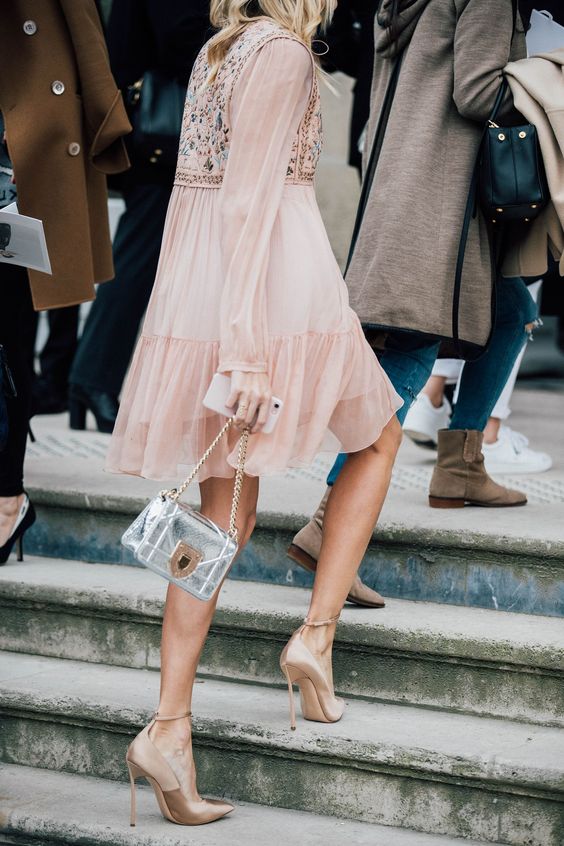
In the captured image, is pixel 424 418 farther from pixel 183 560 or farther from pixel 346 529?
pixel 183 560

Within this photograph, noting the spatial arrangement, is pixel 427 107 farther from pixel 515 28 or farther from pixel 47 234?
pixel 47 234

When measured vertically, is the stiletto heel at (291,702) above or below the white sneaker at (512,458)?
above

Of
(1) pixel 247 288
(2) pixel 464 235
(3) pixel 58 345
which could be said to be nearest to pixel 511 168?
(2) pixel 464 235

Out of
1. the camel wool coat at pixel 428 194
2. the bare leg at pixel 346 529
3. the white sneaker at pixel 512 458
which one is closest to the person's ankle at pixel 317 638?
the bare leg at pixel 346 529

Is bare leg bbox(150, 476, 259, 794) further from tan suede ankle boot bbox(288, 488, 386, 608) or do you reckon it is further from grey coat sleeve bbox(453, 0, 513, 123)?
grey coat sleeve bbox(453, 0, 513, 123)

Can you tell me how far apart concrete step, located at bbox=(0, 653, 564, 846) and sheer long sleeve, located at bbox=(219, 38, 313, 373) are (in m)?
0.94

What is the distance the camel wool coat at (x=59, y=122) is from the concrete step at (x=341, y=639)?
835 millimetres

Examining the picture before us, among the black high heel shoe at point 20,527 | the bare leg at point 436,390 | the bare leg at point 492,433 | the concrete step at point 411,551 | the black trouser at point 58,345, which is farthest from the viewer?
the black trouser at point 58,345

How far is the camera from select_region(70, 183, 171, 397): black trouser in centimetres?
498

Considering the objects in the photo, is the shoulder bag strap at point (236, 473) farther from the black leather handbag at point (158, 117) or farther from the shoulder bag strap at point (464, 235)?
the black leather handbag at point (158, 117)

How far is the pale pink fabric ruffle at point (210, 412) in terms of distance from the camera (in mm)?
2643

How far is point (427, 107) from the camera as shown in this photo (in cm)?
330

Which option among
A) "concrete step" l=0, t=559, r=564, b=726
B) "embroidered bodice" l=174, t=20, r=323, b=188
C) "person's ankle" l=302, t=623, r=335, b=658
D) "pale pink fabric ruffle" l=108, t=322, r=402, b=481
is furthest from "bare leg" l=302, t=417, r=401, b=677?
"embroidered bodice" l=174, t=20, r=323, b=188

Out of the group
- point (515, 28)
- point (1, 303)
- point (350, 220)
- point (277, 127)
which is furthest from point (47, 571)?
point (350, 220)
